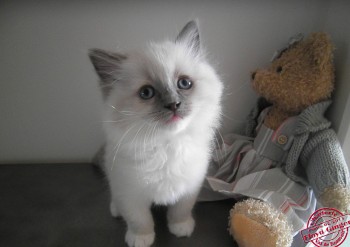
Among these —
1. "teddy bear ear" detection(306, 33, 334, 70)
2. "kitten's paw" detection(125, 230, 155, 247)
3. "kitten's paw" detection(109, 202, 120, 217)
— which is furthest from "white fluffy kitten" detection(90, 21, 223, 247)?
"teddy bear ear" detection(306, 33, 334, 70)

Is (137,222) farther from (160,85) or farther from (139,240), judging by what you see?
(160,85)

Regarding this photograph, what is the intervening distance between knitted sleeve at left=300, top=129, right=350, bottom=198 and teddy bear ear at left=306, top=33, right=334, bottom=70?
0.24m

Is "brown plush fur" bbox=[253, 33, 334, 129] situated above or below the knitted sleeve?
above

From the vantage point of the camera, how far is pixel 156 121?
0.80 m

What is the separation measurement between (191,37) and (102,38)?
54 centimetres

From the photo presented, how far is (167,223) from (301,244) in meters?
0.48

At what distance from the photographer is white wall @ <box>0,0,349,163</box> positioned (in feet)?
4.12

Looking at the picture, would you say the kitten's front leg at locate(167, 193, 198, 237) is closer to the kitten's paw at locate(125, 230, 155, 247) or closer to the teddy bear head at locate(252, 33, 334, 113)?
the kitten's paw at locate(125, 230, 155, 247)

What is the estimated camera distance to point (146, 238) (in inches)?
39.1

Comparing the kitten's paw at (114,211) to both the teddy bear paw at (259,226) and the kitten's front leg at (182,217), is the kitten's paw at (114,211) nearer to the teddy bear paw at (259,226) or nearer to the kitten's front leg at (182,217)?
the kitten's front leg at (182,217)

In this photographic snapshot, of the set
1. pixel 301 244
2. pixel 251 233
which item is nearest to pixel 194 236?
pixel 251 233

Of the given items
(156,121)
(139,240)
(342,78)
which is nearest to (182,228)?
(139,240)

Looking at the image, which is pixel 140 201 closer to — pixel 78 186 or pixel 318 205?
pixel 78 186

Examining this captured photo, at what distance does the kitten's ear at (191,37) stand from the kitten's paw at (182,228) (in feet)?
2.04
